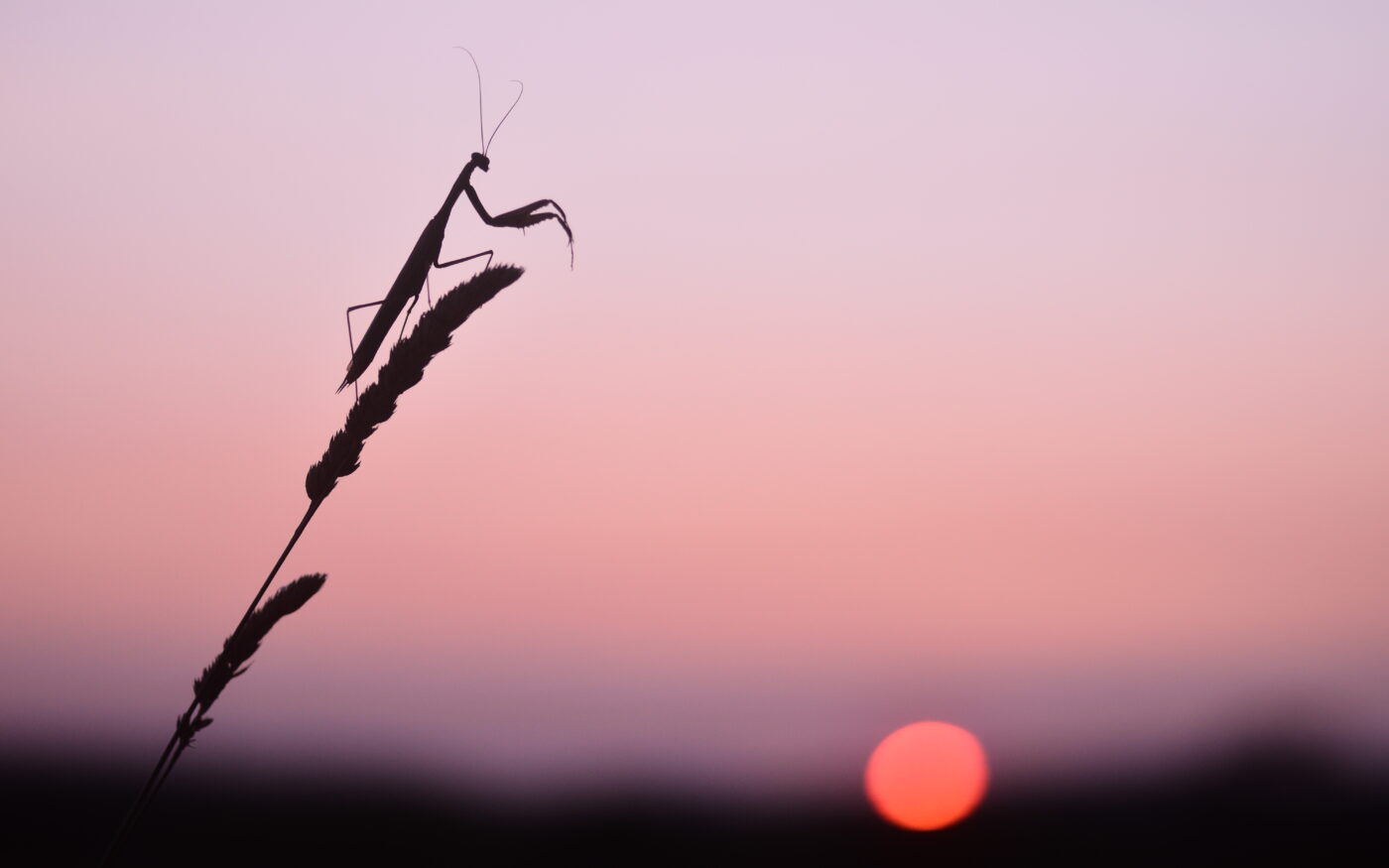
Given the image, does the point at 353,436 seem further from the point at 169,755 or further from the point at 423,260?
the point at 423,260

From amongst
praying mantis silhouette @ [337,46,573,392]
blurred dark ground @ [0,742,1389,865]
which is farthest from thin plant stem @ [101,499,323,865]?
blurred dark ground @ [0,742,1389,865]

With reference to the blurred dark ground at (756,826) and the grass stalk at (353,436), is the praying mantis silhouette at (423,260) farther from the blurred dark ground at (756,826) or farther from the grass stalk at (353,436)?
the blurred dark ground at (756,826)

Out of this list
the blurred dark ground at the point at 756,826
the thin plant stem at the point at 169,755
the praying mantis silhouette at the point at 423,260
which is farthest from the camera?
the blurred dark ground at the point at 756,826

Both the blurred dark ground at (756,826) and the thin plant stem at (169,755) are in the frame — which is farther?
the blurred dark ground at (756,826)

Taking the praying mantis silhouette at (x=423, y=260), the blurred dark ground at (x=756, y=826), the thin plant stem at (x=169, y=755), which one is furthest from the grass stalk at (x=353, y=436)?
the blurred dark ground at (x=756, y=826)

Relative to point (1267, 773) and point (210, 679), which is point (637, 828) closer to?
point (1267, 773)

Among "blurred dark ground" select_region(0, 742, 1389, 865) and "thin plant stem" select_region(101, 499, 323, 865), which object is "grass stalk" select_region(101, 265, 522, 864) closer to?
"thin plant stem" select_region(101, 499, 323, 865)

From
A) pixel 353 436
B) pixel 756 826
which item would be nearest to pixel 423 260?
pixel 353 436

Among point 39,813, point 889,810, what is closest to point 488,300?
point 39,813
